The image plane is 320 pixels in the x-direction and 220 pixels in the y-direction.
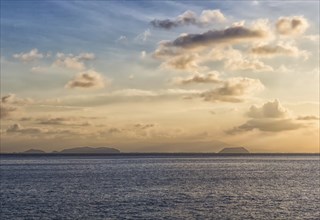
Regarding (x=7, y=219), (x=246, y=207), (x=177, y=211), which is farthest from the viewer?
(x=246, y=207)

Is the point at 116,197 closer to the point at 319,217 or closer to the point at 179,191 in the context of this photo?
the point at 179,191

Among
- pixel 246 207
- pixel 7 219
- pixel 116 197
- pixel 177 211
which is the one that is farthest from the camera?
pixel 116 197

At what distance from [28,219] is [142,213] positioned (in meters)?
15.4

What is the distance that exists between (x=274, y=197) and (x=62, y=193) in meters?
41.4

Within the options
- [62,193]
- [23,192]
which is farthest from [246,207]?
[23,192]

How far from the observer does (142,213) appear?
70.4 meters

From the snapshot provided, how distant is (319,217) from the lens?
6806 centimetres

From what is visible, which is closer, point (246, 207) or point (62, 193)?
point (246, 207)

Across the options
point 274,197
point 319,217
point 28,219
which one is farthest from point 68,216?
point 274,197

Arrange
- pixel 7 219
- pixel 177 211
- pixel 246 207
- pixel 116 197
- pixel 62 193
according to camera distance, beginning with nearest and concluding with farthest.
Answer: pixel 7 219
pixel 177 211
pixel 246 207
pixel 116 197
pixel 62 193

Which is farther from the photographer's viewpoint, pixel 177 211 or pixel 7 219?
pixel 177 211

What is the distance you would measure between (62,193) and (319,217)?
172 feet

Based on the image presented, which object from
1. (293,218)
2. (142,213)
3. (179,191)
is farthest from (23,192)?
(293,218)

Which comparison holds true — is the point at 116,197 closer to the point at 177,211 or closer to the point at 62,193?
the point at 62,193
